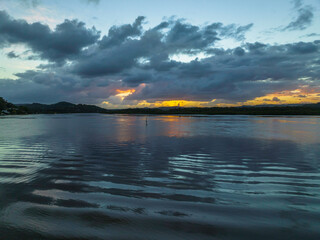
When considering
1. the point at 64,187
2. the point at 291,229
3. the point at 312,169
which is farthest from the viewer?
the point at 312,169

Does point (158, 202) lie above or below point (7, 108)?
below

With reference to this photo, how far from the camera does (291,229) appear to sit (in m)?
5.43

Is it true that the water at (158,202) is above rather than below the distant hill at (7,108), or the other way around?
below

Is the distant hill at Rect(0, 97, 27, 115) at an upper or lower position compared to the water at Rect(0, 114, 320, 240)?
upper

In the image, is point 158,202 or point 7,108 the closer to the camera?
point 158,202

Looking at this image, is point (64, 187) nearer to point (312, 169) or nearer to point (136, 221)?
point (136, 221)

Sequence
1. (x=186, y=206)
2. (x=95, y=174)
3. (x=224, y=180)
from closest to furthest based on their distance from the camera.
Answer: (x=186, y=206) < (x=224, y=180) < (x=95, y=174)

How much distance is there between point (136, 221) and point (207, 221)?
200cm

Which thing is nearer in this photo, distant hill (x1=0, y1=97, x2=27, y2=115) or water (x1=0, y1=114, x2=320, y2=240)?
water (x1=0, y1=114, x2=320, y2=240)

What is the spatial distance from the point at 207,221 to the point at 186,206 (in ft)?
3.45

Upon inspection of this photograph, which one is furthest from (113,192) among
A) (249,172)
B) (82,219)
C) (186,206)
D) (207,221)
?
(249,172)

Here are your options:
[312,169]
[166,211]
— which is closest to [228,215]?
[166,211]

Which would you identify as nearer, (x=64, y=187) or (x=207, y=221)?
(x=207, y=221)

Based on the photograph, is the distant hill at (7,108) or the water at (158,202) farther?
the distant hill at (7,108)
